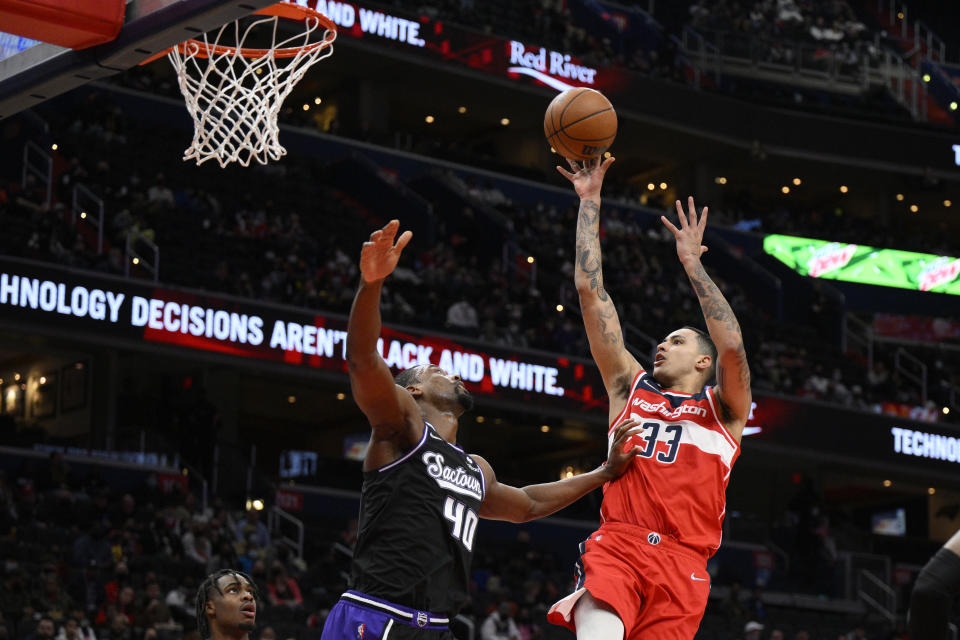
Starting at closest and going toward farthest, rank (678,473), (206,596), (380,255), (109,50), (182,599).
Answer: (380,255) → (678,473) → (206,596) → (109,50) → (182,599)

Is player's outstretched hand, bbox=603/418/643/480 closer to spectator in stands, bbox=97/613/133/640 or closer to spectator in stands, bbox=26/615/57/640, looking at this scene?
spectator in stands, bbox=26/615/57/640

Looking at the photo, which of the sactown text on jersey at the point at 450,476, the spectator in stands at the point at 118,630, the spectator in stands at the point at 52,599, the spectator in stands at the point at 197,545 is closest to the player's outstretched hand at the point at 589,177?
the sactown text on jersey at the point at 450,476

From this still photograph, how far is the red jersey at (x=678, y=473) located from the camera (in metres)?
6.17

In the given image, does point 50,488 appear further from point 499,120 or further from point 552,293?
point 499,120

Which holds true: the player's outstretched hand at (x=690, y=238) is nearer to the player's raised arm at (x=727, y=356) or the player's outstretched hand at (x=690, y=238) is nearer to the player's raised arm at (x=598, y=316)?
the player's raised arm at (x=727, y=356)

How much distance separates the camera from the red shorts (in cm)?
594

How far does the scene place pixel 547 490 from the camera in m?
6.45

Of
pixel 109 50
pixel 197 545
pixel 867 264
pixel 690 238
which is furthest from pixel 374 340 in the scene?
pixel 867 264

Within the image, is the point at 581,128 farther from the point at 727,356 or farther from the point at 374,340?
the point at 374,340

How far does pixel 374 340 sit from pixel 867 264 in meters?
32.5

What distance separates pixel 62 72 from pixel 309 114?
27868 millimetres

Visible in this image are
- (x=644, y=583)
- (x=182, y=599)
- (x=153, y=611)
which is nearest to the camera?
(x=644, y=583)

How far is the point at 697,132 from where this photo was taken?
3497 cm

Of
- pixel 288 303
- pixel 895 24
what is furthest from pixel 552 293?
pixel 895 24
